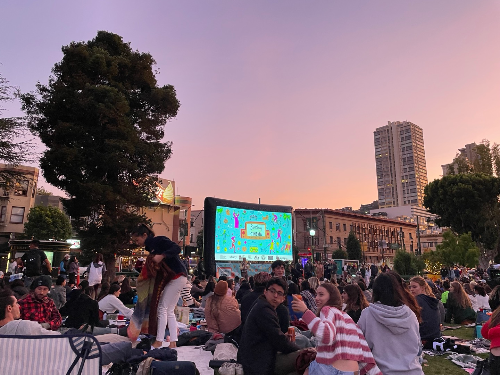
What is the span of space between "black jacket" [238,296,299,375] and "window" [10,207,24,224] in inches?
1922

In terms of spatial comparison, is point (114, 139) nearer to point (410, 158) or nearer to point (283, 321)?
point (283, 321)

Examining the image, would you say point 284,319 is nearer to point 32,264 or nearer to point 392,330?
point 392,330

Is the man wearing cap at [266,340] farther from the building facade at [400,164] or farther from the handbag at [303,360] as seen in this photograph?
the building facade at [400,164]

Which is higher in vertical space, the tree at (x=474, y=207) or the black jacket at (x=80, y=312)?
the tree at (x=474, y=207)

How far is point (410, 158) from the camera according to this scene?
138 meters

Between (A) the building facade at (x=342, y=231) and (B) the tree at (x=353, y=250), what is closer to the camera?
(B) the tree at (x=353, y=250)

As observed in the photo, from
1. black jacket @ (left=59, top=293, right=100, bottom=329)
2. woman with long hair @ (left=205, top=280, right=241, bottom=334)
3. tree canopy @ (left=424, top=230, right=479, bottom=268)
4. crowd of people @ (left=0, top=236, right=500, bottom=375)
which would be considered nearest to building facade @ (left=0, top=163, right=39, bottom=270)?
black jacket @ (left=59, top=293, right=100, bottom=329)

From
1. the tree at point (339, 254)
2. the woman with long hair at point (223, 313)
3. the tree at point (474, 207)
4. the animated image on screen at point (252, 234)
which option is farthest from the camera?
the tree at point (339, 254)

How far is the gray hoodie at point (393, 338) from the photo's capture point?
3678mm

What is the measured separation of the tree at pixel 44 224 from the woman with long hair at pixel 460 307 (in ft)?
142

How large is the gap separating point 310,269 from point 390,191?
132 metres

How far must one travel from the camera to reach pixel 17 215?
44.5m

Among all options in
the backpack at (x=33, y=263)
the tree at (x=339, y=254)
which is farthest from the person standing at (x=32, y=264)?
the tree at (x=339, y=254)

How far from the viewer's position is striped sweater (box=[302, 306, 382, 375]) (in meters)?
3.42
